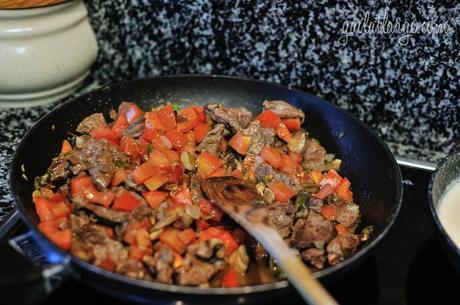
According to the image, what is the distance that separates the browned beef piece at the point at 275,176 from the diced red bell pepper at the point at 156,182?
232mm

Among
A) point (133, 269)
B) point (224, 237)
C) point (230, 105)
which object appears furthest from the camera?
point (230, 105)

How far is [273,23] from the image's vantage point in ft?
4.93

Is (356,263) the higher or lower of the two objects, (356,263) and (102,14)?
the lower

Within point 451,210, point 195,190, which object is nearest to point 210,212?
point 195,190

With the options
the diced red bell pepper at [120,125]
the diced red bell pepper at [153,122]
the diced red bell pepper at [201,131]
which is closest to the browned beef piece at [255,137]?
the diced red bell pepper at [201,131]

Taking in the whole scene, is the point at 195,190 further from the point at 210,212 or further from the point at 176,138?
the point at 176,138

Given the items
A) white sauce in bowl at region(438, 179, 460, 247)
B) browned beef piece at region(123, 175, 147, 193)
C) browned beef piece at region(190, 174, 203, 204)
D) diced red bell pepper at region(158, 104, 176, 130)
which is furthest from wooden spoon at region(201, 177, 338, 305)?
white sauce in bowl at region(438, 179, 460, 247)

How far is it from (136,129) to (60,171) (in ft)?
0.71

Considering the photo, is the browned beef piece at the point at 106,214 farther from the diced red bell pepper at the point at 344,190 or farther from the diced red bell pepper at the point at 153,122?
the diced red bell pepper at the point at 344,190

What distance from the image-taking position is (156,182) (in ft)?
3.91

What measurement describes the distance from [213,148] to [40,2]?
1.96 feet

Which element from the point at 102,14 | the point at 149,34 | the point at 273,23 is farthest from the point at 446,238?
the point at 102,14

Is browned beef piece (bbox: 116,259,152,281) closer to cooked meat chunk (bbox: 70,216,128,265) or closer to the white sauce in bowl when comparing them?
cooked meat chunk (bbox: 70,216,128,265)

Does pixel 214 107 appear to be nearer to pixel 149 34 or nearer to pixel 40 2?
pixel 149 34
